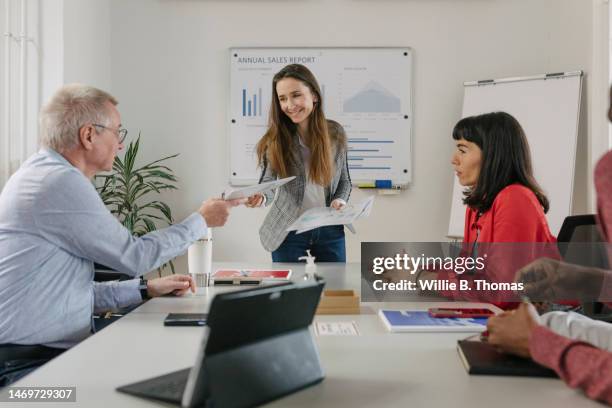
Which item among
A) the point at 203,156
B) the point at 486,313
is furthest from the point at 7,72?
the point at 486,313

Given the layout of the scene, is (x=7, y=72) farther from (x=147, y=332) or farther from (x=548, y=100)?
(x=548, y=100)

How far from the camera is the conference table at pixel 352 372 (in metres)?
0.92

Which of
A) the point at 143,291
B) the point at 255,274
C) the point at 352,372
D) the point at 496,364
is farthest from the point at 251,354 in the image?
the point at 255,274

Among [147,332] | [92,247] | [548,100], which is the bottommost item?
[147,332]

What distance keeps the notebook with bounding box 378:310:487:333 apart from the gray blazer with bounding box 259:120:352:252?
47.3 inches

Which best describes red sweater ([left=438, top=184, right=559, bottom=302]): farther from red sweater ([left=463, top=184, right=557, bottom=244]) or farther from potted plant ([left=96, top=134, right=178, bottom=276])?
potted plant ([left=96, top=134, right=178, bottom=276])

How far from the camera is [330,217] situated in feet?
7.43

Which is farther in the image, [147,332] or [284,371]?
[147,332]

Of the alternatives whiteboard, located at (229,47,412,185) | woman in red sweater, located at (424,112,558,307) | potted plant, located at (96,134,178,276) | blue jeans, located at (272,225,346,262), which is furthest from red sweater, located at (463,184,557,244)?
potted plant, located at (96,134,178,276)

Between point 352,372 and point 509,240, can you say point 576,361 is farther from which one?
point 509,240

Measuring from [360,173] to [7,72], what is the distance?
2.37m

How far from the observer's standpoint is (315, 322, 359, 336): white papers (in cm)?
138

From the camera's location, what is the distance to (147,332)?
1382 millimetres

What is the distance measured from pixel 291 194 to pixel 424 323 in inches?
60.2
